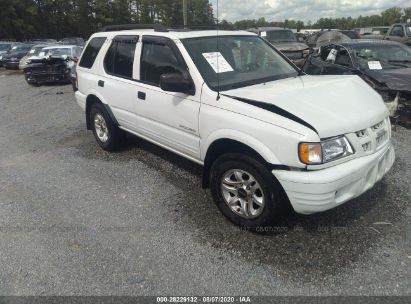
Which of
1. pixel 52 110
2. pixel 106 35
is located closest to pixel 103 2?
pixel 52 110

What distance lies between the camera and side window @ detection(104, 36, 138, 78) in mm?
4766

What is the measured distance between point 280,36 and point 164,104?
1265 cm

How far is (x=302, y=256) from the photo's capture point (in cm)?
311

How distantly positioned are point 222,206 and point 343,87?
5.38 feet

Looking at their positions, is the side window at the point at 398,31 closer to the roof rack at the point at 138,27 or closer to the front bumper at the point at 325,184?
the roof rack at the point at 138,27

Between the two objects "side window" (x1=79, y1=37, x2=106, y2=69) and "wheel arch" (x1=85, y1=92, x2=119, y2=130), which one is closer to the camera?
"wheel arch" (x1=85, y1=92, x2=119, y2=130)

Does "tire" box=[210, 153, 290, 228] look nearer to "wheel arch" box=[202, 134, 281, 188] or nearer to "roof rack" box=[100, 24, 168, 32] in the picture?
"wheel arch" box=[202, 134, 281, 188]

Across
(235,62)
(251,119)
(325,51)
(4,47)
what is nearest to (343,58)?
(325,51)

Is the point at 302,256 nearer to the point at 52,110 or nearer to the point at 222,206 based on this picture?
the point at 222,206

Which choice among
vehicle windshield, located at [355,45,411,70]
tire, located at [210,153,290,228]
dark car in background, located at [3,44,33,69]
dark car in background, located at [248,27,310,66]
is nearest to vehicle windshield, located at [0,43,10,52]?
dark car in background, located at [3,44,33,69]

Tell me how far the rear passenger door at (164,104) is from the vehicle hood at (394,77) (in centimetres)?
418

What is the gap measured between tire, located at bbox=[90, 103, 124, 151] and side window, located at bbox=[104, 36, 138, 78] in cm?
65

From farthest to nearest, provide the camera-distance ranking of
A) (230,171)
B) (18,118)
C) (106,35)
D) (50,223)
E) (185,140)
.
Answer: (18,118) → (106,35) → (185,140) → (50,223) → (230,171)

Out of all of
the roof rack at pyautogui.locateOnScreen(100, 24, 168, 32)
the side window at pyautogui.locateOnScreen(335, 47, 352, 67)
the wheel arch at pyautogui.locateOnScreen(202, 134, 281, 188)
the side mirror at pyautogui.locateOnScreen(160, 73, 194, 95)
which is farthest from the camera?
the side window at pyautogui.locateOnScreen(335, 47, 352, 67)
